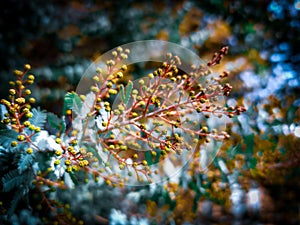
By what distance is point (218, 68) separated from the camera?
Answer: 2797 mm

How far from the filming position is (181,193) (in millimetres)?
1745

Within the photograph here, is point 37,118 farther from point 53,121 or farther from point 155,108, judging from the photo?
point 155,108

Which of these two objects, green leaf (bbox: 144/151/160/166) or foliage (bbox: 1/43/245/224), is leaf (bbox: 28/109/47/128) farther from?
green leaf (bbox: 144/151/160/166)

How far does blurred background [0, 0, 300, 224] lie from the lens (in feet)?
5.09

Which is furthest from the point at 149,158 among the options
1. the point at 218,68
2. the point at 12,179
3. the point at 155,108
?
the point at 218,68

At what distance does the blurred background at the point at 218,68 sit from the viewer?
5.09 feet

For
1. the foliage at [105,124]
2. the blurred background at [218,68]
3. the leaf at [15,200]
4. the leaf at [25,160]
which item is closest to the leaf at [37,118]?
the foliage at [105,124]

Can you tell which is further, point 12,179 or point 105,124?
point 12,179

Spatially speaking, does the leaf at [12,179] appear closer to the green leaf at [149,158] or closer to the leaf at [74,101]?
the leaf at [74,101]

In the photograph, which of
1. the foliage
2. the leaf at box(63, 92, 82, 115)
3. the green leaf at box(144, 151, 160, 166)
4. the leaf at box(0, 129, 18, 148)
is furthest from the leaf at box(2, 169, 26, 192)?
the green leaf at box(144, 151, 160, 166)

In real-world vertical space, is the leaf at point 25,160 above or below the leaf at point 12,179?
above

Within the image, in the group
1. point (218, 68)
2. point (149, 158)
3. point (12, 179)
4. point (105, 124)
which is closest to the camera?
point (105, 124)

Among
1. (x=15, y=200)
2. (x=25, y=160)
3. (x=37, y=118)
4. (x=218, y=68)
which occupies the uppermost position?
(x=218, y=68)

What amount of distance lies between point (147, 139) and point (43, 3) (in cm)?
283
